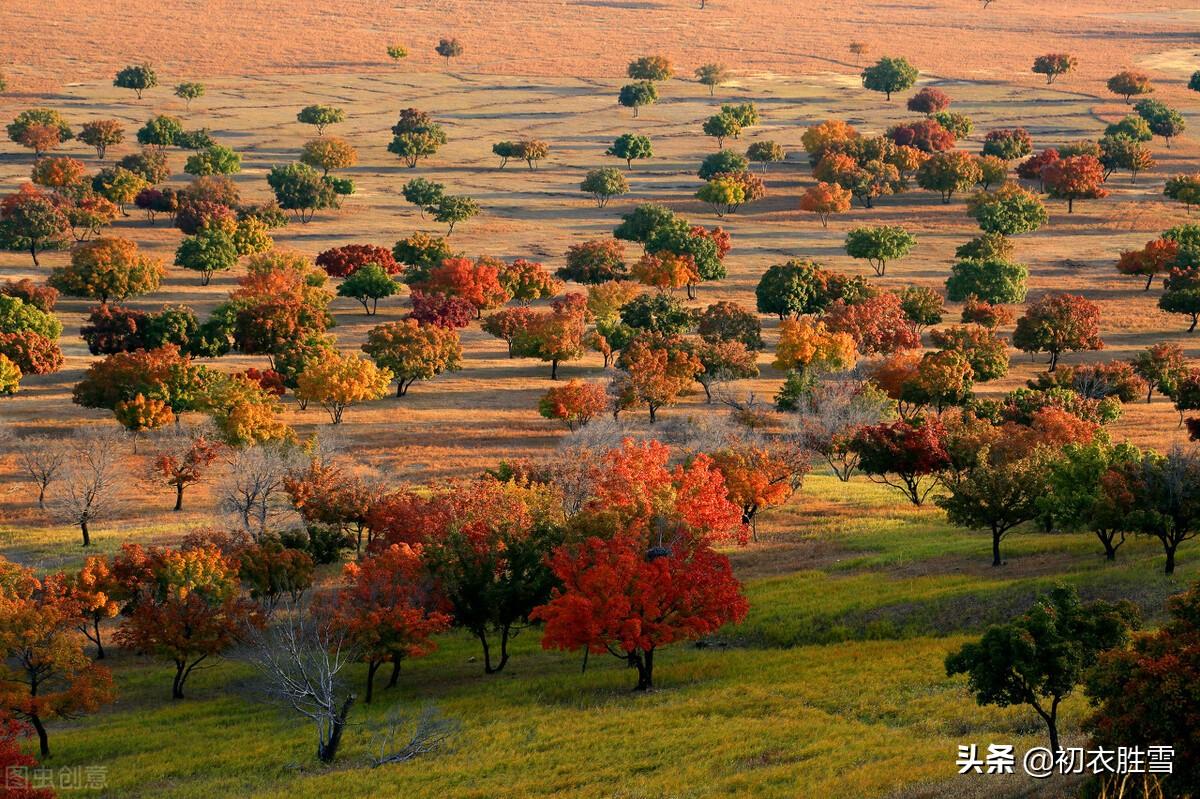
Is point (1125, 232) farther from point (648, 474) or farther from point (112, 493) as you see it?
point (112, 493)

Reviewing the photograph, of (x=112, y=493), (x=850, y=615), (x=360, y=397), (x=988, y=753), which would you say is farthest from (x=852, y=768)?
(x=360, y=397)

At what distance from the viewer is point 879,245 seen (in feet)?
521

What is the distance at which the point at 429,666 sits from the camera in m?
Answer: 67.7

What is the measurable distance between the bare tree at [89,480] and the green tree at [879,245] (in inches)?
3408

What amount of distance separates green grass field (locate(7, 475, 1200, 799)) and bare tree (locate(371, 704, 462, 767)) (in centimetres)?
57

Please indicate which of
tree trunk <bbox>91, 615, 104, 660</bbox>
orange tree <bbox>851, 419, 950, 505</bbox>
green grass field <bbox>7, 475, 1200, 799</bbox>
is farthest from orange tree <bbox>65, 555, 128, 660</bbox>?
orange tree <bbox>851, 419, 950, 505</bbox>

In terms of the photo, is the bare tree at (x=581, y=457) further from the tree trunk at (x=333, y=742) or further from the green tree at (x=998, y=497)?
the tree trunk at (x=333, y=742)

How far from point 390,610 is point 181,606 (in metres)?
9.92

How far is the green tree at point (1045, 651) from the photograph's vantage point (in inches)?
1762

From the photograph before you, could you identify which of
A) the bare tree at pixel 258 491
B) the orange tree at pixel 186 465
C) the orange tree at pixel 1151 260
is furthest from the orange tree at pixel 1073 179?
the orange tree at pixel 186 465

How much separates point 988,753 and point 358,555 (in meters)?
45.0

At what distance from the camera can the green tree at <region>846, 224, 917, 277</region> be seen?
15888cm

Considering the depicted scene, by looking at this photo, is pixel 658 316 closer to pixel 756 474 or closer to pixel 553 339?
pixel 553 339

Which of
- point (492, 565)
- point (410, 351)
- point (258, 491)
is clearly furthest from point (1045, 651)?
point (410, 351)
